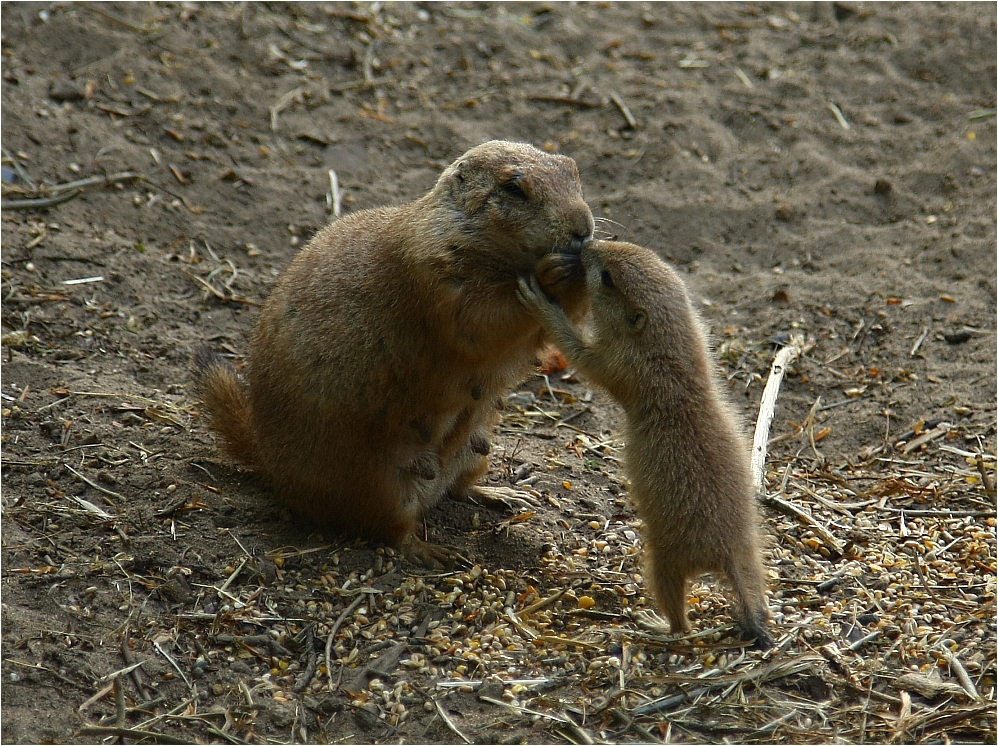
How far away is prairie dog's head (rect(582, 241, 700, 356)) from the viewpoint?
184 inches

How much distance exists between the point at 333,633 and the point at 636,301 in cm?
195

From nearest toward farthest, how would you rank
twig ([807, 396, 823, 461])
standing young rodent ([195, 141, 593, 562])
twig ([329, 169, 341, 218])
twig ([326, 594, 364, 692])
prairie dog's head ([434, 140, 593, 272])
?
twig ([326, 594, 364, 692]) → prairie dog's head ([434, 140, 593, 272]) → standing young rodent ([195, 141, 593, 562]) → twig ([807, 396, 823, 461]) → twig ([329, 169, 341, 218])

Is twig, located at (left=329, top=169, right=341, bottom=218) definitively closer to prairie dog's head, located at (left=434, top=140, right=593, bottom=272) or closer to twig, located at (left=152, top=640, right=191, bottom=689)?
prairie dog's head, located at (left=434, top=140, right=593, bottom=272)

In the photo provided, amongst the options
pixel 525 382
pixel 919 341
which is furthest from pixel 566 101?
pixel 919 341

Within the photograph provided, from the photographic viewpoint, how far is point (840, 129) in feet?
29.9

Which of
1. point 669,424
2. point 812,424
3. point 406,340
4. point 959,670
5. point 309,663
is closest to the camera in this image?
point 959,670

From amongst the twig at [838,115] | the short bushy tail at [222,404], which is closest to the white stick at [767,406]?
the short bushy tail at [222,404]

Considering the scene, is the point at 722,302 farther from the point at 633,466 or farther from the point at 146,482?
the point at 146,482

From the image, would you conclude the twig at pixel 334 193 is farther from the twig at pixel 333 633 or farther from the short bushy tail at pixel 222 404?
the twig at pixel 333 633

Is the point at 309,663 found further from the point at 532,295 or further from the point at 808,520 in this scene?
the point at 808,520

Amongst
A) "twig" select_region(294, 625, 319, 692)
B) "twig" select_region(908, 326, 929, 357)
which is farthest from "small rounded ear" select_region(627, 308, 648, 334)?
"twig" select_region(908, 326, 929, 357)

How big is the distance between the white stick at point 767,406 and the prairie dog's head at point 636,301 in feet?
3.81

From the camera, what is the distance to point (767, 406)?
628 centimetres

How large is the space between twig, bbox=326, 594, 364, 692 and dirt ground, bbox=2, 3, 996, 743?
0.07 ft
